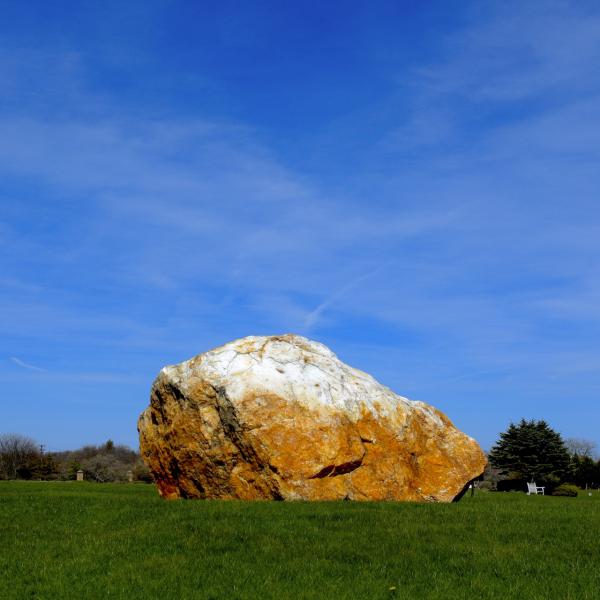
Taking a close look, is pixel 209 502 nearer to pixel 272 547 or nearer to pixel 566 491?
pixel 272 547

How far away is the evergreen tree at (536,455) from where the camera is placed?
225 feet

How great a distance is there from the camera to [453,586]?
36.9ft

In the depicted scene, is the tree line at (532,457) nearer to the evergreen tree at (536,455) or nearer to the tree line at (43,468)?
the evergreen tree at (536,455)

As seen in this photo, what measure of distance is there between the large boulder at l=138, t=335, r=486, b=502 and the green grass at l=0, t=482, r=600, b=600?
1646 millimetres

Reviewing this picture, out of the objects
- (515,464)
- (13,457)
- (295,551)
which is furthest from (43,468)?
(295,551)

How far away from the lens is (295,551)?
13.1 metres

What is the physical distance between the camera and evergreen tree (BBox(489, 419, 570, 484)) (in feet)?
225

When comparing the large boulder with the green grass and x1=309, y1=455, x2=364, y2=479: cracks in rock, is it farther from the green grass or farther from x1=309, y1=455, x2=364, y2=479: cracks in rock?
the green grass

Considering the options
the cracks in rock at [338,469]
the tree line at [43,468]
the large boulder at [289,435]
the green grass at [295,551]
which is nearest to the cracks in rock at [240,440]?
the large boulder at [289,435]

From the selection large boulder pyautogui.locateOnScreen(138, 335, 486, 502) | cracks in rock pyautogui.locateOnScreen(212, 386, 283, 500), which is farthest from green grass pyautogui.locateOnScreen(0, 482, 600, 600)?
large boulder pyautogui.locateOnScreen(138, 335, 486, 502)

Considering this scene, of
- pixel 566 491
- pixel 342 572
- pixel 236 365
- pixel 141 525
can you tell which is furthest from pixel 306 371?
pixel 566 491

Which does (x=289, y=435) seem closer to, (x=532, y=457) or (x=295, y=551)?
(x=295, y=551)

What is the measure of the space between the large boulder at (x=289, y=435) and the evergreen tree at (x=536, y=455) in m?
50.4

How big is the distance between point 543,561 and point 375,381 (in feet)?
35.0
